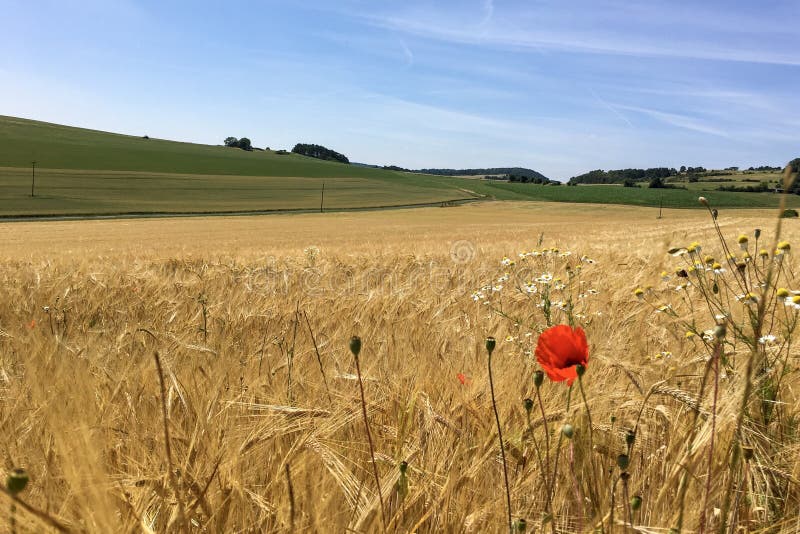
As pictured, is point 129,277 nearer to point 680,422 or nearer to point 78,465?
point 78,465

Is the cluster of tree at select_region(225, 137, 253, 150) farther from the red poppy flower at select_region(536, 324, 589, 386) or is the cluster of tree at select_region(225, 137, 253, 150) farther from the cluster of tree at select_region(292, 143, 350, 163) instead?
the red poppy flower at select_region(536, 324, 589, 386)

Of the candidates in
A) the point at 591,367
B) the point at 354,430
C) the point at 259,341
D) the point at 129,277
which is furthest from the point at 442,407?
the point at 129,277

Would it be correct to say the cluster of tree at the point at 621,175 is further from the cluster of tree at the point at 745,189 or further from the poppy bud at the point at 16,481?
the poppy bud at the point at 16,481

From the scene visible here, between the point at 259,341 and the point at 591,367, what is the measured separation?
4.53 feet

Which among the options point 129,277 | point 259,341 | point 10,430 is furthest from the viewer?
point 129,277

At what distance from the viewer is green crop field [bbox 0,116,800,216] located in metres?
57.1

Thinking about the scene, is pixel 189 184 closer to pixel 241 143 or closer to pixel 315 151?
pixel 241 143

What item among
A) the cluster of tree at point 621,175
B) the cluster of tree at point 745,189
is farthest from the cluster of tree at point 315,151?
the cluster of tree at point 745,189

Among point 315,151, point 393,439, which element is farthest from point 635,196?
point 315,151

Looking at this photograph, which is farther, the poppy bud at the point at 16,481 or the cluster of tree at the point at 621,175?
the cluster of tree at the point at 621,175

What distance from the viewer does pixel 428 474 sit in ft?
3.45

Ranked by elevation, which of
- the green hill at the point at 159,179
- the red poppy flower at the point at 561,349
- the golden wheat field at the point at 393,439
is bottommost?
the golden wheat field at the point at 393,439

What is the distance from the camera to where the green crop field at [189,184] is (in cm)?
5706

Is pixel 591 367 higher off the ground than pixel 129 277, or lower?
higher
